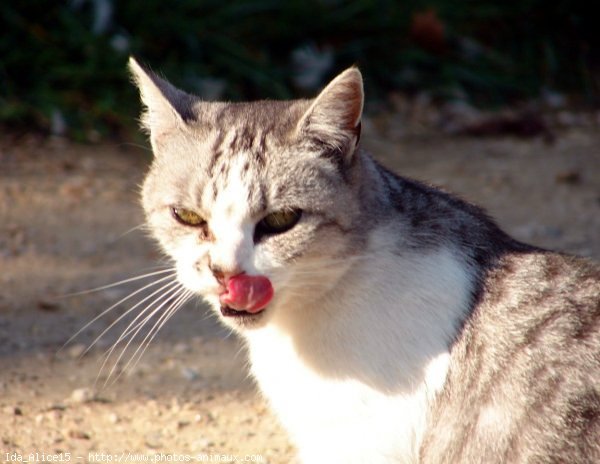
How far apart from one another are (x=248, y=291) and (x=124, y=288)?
2054mm

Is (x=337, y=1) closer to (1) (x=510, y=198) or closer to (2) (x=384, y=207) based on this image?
(1) (x=510, y=198)

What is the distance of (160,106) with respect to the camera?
10.0ft

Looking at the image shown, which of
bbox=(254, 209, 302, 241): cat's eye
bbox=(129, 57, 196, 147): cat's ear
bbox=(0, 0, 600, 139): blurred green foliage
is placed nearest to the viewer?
bbox=(254, 209, 302, 241): cat's eye

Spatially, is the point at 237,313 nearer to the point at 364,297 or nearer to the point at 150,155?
the point at 364,297

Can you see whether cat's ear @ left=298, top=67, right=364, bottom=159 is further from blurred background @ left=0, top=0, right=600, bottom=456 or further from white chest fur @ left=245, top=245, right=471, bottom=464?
blurred background @ left=0, top=0, right=600, bottom=456

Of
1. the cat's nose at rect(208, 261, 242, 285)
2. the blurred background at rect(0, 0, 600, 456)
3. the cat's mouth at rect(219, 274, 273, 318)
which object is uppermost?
the cat's nose at rect(208, 261, 242, 285)

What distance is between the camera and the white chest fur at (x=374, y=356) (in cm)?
283

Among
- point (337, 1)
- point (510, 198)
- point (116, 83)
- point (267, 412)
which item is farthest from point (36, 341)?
point (337, 1)

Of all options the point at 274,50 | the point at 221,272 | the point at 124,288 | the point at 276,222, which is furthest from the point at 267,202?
the point at 274,50

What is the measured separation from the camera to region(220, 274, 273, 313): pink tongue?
269cm

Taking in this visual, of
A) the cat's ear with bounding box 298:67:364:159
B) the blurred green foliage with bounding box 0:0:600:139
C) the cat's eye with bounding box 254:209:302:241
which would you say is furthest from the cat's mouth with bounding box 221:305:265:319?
the blurred green foliage with bounding box 0:0:600:139

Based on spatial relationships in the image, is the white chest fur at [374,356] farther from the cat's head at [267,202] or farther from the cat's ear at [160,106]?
the cat's ear at [160,106]

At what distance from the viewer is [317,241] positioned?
9.20 ft

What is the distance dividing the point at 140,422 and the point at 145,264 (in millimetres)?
1389
